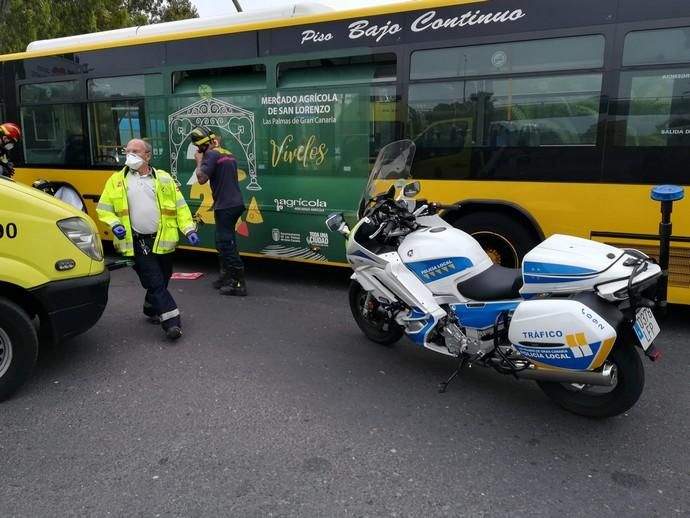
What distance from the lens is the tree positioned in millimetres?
15812

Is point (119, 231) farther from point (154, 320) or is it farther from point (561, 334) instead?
point (561, 334)

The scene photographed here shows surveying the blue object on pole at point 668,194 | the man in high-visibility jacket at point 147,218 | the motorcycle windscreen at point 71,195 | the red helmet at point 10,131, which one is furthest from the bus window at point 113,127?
the blue object on pole at point 668,194

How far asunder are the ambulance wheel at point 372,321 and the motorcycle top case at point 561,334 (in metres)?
1.26

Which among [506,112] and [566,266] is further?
[506,112]

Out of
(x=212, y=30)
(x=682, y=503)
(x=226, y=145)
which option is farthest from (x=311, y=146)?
(x=682, y=503)

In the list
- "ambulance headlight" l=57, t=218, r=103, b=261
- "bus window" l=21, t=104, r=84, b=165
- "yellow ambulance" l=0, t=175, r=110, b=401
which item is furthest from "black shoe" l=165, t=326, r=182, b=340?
"bus window" l=21, t=104, r=84, b=165

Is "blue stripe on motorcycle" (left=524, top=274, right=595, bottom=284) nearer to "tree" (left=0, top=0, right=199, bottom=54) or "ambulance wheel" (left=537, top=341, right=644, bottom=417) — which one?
"ambulance wheel" (left=537, top=341, right=644, bottom=417)

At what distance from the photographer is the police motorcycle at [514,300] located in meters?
2.99

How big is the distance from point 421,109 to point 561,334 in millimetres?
3199

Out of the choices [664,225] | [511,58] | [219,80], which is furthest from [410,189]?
[219,80]

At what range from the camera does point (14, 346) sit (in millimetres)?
3562

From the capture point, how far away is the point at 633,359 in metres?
3.09

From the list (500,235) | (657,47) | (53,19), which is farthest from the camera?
(53,19)

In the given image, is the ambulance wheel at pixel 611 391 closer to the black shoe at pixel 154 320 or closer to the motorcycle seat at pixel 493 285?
the motorcycle seat at pixel 493 285
